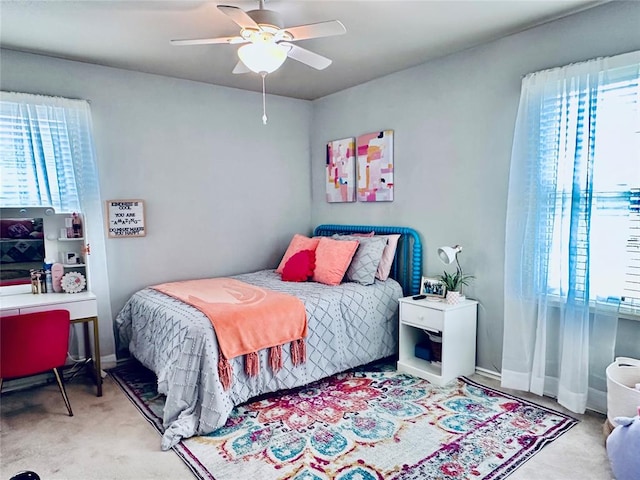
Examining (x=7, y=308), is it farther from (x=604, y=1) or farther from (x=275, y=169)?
(x=604, y=1)

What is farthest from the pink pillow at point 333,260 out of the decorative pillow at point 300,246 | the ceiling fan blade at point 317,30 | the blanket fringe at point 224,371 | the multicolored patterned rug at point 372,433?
the ceiling fan blade at point 317,30

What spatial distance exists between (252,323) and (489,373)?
1934mm

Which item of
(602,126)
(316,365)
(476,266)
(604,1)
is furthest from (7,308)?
(604,1)

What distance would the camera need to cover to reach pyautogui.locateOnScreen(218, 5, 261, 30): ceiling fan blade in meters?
1.96

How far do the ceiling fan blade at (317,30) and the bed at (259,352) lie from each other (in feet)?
5.84

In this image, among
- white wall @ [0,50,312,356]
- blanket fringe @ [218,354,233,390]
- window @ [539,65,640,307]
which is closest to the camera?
window @ [539,65,640,307]

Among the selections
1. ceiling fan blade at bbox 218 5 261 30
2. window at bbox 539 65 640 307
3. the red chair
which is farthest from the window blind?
window at bbox 539 65 640 307

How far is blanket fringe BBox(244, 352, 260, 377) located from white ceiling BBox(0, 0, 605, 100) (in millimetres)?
2163

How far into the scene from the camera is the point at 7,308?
9.08 ft

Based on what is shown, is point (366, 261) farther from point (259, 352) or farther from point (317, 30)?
point (317, 30)

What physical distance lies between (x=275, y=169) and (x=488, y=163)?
7.57ft

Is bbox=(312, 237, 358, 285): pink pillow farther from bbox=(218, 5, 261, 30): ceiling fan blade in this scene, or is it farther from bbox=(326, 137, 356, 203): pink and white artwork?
bbox=(218, 5, 261, 30): ceiling fan blade

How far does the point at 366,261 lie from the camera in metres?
3.72

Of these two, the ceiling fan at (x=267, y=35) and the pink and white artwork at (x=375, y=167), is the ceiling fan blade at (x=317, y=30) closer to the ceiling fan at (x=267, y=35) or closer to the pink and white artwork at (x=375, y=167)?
the ceiling fan at (x=267, y=35)
